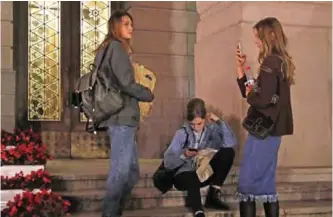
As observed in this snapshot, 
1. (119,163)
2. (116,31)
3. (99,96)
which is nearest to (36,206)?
(119,163)

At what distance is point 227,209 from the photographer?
17.6 feet

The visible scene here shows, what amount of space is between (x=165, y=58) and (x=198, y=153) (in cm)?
457

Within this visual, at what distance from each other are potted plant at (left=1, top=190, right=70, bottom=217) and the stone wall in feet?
15.5

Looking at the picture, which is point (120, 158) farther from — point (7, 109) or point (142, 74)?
point (7, 109)

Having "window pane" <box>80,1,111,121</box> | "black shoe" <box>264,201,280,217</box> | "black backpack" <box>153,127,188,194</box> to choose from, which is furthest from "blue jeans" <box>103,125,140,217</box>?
"window pane" <box>80,1,111,121</box>

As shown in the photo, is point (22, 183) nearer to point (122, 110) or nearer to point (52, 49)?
point (122, 110)

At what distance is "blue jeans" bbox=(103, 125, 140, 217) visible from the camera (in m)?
4.55

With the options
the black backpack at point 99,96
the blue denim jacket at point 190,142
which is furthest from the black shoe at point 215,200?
the black backpack at point 99,96

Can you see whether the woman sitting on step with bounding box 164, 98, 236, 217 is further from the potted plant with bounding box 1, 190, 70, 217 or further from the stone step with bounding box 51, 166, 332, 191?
the potted plant with bounding box 1, 190, 70, 217

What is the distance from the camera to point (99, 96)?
4484mm

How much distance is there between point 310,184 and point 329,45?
170 cm

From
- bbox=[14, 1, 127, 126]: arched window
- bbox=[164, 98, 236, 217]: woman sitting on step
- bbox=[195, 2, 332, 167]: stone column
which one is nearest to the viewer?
bbox=[164, 98, 236, 217]: woman sitting on step

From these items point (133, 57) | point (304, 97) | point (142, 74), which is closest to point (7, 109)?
point (133, 57)

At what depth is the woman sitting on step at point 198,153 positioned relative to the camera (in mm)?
5188
